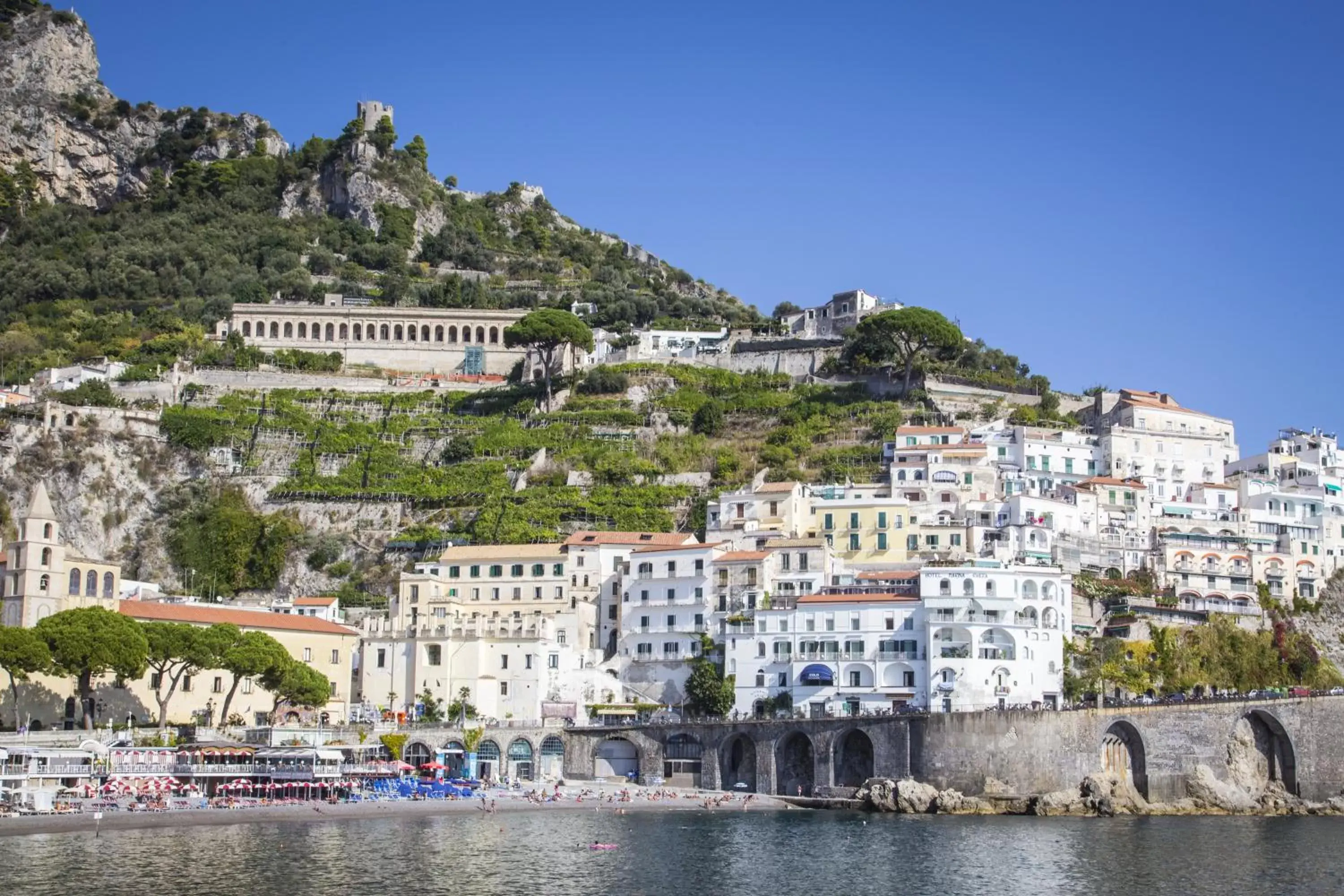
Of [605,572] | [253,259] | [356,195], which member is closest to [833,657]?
[605,572]

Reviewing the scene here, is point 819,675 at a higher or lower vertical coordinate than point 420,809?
higher

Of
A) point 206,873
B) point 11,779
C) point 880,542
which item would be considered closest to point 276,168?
point 880,542

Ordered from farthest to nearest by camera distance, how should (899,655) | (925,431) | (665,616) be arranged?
(925,431), (665,616), (899,655)

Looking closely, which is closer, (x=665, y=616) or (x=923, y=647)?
(x=923, y=647)

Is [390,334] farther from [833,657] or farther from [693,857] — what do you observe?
[693,857]

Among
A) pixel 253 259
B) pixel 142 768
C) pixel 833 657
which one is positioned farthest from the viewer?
pixel 253 259

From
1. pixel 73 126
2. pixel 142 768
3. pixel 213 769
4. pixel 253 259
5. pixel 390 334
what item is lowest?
pixel 213 769

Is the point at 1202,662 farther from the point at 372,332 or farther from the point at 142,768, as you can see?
the point at 372,332

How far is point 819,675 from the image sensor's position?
73.6 metres

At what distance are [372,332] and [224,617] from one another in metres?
41.6

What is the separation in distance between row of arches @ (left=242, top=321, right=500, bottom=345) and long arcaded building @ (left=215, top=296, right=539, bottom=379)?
0.10 ft

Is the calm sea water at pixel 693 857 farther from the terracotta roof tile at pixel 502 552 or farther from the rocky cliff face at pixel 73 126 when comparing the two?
the rocky cliff face at pixel 73 126

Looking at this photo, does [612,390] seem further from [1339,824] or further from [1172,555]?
[1339,824]

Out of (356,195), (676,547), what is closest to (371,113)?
(356,195)
